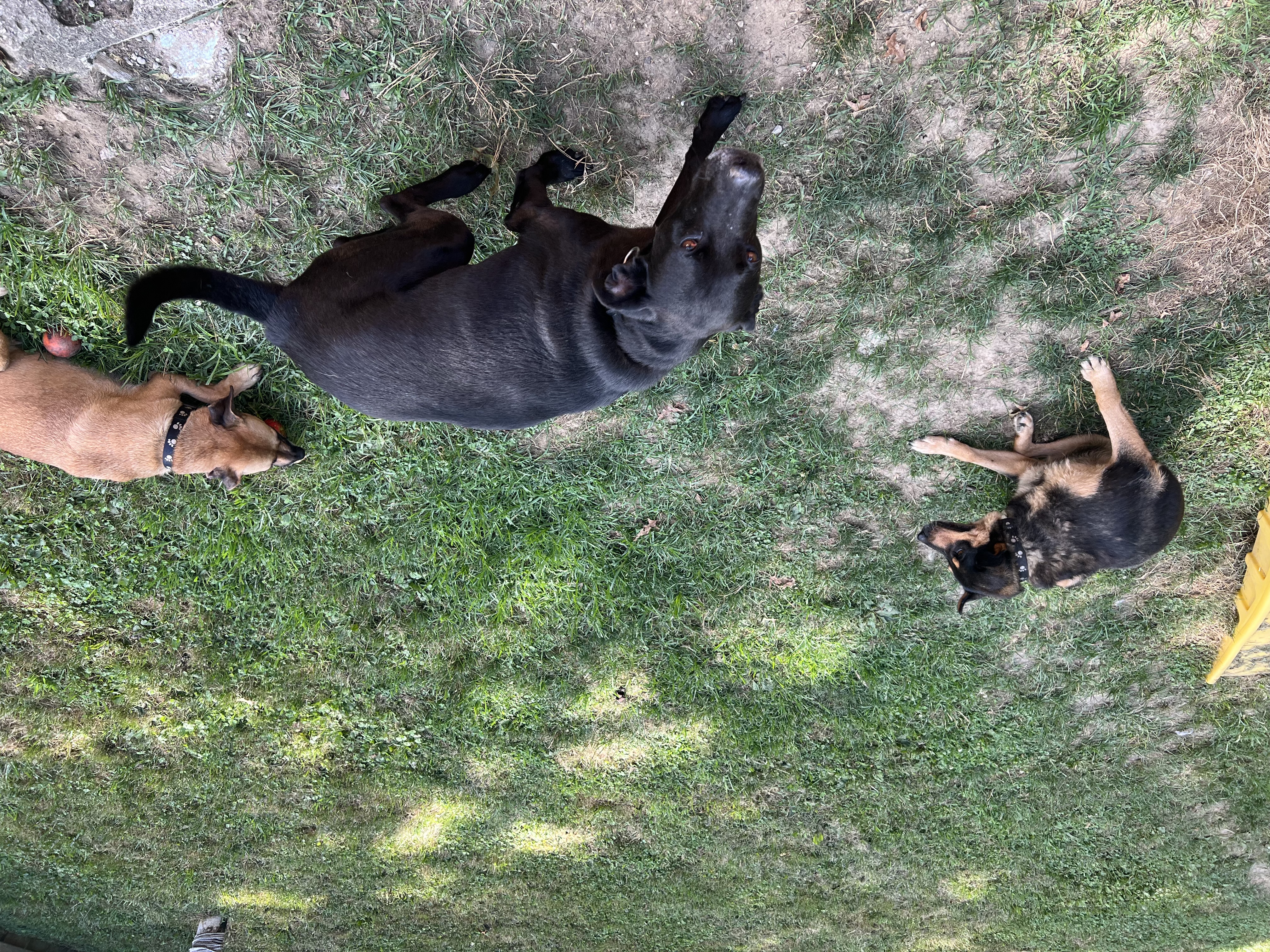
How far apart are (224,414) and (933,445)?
4519 millimetres

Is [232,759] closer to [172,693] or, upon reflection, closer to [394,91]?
[172,693]

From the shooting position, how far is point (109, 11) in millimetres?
3771

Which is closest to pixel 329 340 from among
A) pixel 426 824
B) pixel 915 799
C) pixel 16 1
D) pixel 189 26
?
pixel 189 26

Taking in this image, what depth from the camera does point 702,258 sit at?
2.96 metres

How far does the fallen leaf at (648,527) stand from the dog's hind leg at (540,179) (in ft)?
7.19

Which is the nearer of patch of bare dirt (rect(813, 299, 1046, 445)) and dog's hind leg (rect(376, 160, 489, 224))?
dog's hind leg (rect(376, 160, 489, 224))

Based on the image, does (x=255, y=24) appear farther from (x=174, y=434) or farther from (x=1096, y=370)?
(x=1096, y=370)

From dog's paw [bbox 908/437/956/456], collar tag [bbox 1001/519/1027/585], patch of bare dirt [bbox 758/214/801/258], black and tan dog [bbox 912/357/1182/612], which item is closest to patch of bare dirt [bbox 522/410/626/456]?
patch of bare dirt [bbox 758/214/801/258]

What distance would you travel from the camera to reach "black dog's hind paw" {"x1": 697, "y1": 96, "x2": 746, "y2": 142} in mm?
3652

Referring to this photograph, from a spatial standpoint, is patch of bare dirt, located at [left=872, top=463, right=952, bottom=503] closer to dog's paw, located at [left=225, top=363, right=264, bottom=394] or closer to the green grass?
the green grass

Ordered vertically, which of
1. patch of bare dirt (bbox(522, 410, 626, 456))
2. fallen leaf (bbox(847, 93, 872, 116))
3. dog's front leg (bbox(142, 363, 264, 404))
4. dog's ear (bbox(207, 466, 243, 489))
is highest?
fallen leaf (bbox(847, 93, 872, 116))

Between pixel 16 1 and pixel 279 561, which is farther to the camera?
pixel 279 561

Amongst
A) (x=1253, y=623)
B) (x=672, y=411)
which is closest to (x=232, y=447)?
(x=672, y=411)

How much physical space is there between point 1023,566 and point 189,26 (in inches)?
227
